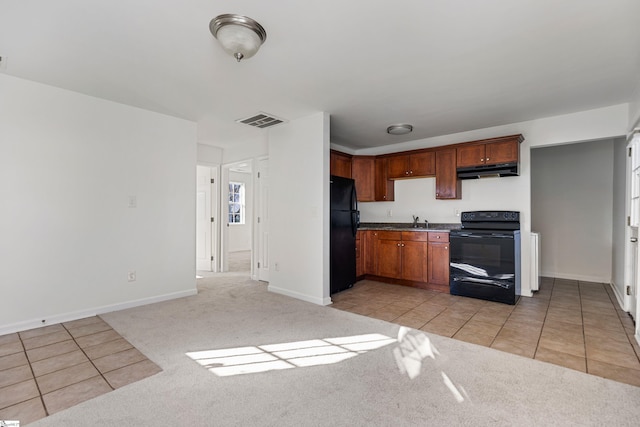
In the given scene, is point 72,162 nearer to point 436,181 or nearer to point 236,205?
point 436,181

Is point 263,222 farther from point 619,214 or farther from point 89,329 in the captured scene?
point 619,214

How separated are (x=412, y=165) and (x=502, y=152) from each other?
1331 millimetres

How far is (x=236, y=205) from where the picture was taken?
30.7 feet

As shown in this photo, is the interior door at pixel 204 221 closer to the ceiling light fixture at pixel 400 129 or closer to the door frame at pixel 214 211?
the door frame at pixel 214 211

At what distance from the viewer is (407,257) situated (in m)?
4.77

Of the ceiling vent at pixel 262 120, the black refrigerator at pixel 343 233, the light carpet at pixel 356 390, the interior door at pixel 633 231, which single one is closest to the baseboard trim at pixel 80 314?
the light carpet at pixel 356 390

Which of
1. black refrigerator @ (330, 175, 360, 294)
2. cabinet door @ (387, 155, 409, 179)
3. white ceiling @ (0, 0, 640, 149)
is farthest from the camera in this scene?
cabinet door @ (387, 155, 409, 179)

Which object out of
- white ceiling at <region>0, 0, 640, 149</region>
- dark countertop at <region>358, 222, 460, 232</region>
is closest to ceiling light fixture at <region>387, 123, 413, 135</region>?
white ceiling at <region>0, 0, 640, 149</region>

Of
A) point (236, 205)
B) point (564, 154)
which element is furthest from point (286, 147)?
point (236, 205)

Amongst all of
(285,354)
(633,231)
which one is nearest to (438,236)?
(633,231)

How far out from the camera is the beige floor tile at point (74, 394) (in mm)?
1788

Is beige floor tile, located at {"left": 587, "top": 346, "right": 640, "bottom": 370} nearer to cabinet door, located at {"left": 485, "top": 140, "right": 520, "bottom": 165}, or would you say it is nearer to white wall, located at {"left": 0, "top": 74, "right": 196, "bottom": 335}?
cabinet door, located at {"left": 485, "top": 140, "right": 520, "bottom": 165}

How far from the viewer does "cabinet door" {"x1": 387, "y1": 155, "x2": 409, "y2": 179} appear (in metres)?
5.18

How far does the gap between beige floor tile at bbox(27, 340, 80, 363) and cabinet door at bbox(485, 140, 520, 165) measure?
509 centimetres
